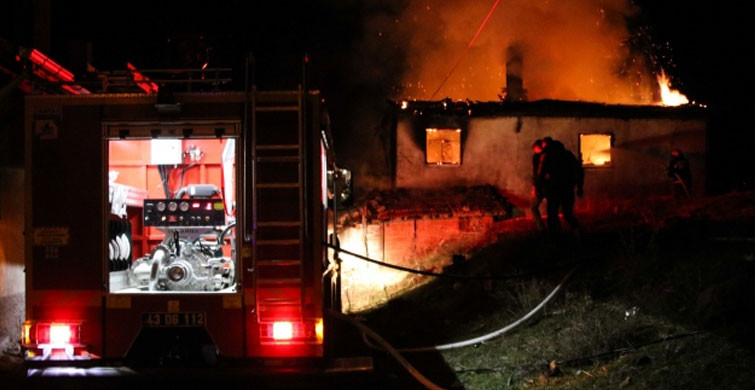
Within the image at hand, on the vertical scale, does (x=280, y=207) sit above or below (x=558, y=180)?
below

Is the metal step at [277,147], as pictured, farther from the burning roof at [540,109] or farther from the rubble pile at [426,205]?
the burning roof at [540,109]

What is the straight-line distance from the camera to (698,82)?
2817 cm

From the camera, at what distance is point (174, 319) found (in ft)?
16.8

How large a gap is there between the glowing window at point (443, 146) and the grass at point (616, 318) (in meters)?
9.43

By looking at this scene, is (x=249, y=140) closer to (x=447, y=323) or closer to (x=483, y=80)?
(x=447, y=323)

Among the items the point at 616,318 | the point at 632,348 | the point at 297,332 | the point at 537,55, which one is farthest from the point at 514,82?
the point at 297,332

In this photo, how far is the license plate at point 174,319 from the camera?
16.7ft

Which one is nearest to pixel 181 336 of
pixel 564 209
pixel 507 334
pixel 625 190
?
pixel 507 334

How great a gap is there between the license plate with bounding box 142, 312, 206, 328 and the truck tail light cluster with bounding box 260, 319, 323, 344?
24.6 inches

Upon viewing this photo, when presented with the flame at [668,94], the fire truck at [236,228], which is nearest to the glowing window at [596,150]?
the flame at [668,94]

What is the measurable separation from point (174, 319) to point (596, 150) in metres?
17.5

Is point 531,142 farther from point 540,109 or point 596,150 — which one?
point 596,150

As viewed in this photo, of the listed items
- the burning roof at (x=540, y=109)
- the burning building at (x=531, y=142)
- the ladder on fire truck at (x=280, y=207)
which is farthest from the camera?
the burning building at (x=531, y=142)

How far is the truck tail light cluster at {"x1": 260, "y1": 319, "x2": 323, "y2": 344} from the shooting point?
16.3ft
